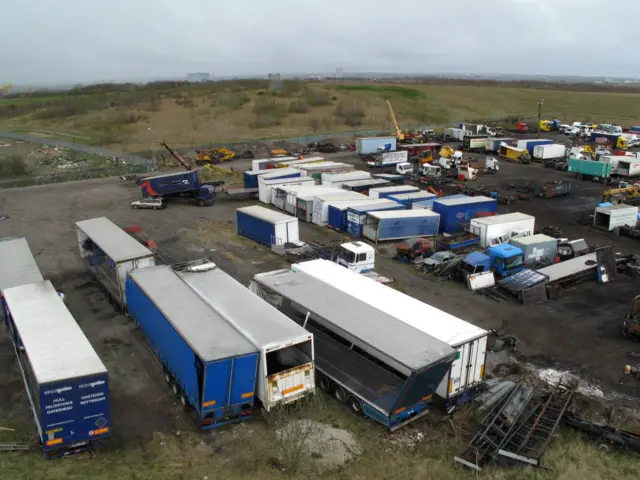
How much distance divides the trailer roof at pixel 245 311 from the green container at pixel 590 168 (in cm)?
4799

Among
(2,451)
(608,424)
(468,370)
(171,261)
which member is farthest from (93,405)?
(171,261)

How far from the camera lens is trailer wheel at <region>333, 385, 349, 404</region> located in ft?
55.8

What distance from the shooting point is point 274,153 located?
7000 centimetres

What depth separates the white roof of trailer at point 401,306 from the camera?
17.0m

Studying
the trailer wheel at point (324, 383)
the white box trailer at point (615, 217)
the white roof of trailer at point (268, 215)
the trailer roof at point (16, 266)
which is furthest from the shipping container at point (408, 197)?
the trailer roof at point (16, 266)

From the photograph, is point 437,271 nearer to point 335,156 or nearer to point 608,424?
point 608,424

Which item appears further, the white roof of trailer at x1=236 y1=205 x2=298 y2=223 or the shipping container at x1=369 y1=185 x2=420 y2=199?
the shipping container at x1=369 y1=185 x2=420 y2=199

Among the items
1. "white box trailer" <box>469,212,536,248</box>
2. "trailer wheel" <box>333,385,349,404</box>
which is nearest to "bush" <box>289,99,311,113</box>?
"white box trailer" <box>469,212,536,248</box>

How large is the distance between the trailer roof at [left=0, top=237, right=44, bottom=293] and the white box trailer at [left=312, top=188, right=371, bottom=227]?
19335mm

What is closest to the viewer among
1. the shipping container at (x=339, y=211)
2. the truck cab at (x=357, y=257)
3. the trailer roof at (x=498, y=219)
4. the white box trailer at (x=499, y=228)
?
the truck cab at (x=357, y=257)

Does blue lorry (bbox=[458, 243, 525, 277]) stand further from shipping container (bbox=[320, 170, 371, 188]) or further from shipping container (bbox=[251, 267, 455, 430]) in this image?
shipping container (bbox=[320, 170, 371, 188])

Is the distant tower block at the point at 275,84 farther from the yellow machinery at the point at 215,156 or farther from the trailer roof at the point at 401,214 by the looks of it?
the trailer roof at the point at 401,214

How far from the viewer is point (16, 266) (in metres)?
23.5

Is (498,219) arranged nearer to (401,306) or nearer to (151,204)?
(401,306)
